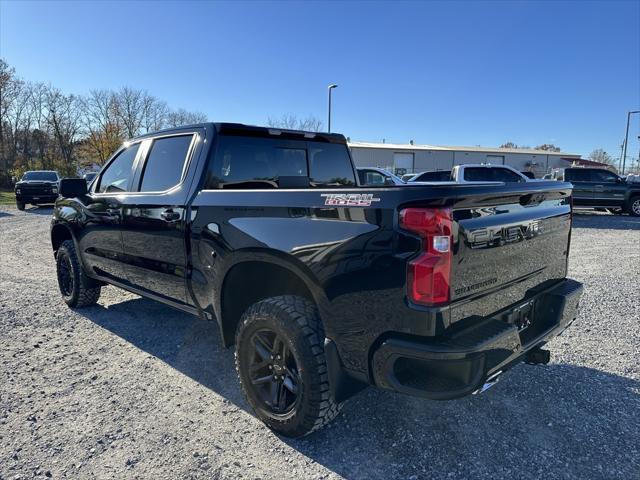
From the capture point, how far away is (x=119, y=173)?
4.23m

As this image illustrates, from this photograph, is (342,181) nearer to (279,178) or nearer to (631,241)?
(279,178)

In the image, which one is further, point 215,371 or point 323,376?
point 215,371

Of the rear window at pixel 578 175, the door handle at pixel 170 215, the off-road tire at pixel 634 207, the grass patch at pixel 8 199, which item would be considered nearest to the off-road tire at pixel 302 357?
the door handle at pixel 170 215

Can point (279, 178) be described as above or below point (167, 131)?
below

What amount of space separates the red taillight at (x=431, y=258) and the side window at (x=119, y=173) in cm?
305

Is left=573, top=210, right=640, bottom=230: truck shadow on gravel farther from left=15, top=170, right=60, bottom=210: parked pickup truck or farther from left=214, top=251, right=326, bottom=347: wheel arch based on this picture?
left=15, top=170, right=60, bottom=210: parked pickup truck

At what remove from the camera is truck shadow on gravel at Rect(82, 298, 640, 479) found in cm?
239

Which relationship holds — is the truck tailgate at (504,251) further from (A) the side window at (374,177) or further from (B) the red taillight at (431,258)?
(A) the side window at (374,177)

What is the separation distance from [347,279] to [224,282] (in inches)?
43.1

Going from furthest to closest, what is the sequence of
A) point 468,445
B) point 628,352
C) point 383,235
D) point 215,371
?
point 628,352 → point 215,371 → point 468,445 → point 383,235

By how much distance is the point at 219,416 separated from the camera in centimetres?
291

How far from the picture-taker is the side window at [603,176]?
15977mm

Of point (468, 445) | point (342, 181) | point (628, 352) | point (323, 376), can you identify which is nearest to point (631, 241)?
point (628, 352)

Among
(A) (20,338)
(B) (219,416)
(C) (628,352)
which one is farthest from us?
(A) (20,338)
